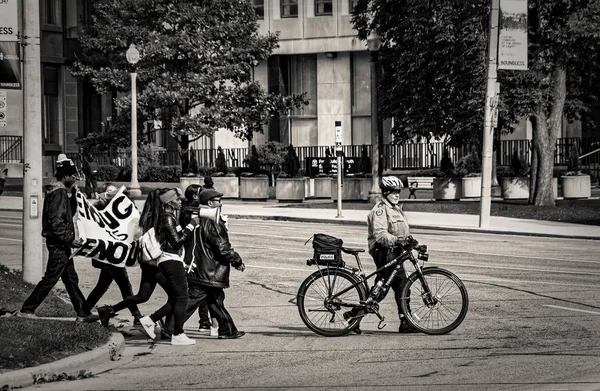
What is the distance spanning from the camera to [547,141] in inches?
1475

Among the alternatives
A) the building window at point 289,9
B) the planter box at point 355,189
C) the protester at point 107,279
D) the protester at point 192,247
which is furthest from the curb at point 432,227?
the building window at point 289,9

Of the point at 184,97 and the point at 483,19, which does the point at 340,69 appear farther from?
the point at 483,19

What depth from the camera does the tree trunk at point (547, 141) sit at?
122 ft

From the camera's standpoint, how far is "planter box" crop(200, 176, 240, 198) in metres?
44.1

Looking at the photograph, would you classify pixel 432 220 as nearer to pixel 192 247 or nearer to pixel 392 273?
pixel 392 273

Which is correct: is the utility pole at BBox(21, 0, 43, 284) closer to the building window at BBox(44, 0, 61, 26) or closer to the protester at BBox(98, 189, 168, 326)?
the protester at BBox(98, 189, 168, 326)

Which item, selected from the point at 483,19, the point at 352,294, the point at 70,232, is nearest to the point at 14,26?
the point at 70,232

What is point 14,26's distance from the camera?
15.4 m

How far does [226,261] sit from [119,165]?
40.9 metres

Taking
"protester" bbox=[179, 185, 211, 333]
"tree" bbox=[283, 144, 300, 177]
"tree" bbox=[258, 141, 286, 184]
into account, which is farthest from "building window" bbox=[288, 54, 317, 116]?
"protester" bbox=[179, 185, 211, 333]

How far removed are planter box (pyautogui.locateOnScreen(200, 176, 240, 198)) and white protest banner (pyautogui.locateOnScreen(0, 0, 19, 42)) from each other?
2863 cm

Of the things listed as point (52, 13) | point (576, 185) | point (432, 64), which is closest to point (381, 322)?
point (432, 64)

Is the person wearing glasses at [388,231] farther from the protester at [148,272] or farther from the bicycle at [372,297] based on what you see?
the protester at [148,272]

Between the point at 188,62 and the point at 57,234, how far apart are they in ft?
113
